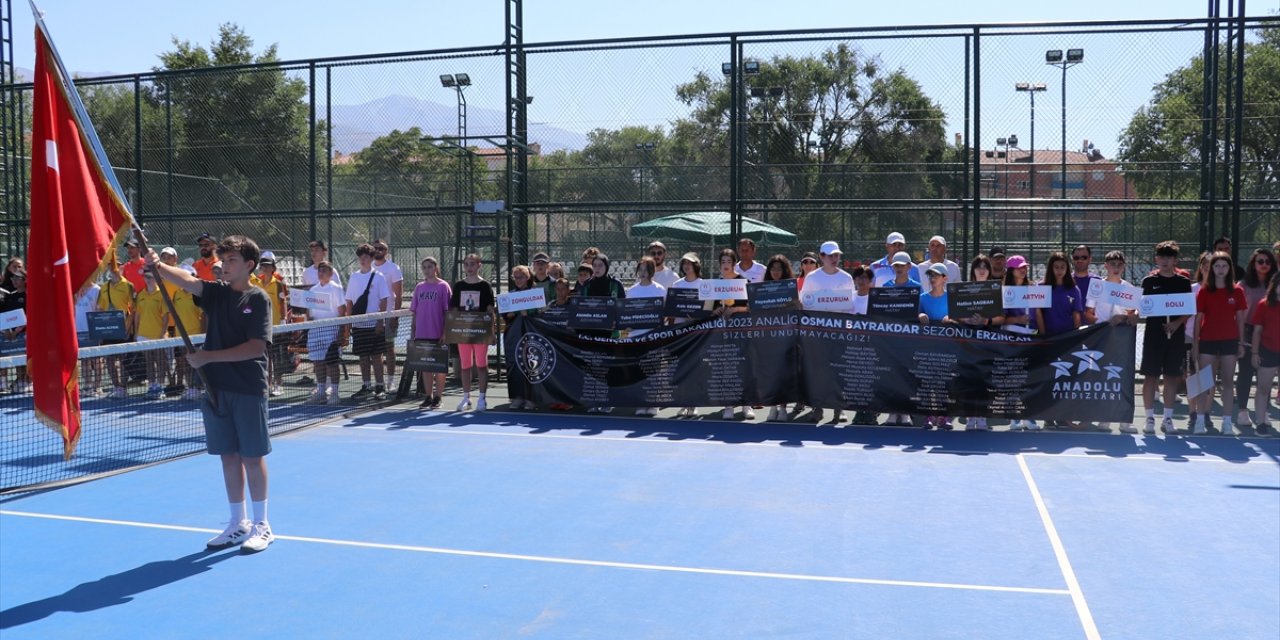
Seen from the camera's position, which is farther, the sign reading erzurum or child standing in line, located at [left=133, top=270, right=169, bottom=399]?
child standing in line, located at [left=133, top=270, right=169, bottom=399]

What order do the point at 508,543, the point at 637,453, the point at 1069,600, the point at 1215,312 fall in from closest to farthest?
the point at 1069,600 < the point at 508,543 < the point at 637,453 < the point at 1215,312

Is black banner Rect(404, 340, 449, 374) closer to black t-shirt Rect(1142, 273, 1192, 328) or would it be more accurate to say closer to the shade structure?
the shade structure

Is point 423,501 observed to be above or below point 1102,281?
below

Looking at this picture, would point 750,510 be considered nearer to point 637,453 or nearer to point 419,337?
point 637,453

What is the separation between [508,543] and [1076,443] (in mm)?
6378

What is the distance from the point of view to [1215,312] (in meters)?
10.8

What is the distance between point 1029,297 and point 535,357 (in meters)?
5.71

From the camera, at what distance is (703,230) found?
1788cm

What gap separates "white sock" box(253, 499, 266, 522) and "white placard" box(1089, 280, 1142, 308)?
863 centimetres

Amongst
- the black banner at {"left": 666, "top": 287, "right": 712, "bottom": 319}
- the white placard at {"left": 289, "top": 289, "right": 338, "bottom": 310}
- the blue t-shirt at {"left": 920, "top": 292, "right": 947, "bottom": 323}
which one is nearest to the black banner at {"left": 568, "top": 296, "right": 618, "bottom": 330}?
the black banner at {"left": 666, "top": 287, "right": 712, "bottom": 319}

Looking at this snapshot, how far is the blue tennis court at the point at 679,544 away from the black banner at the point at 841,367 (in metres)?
0.81

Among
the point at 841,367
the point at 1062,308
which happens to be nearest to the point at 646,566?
the point at 841,367

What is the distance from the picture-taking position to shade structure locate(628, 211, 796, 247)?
17.8 m

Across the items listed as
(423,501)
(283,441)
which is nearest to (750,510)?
(423,501)
